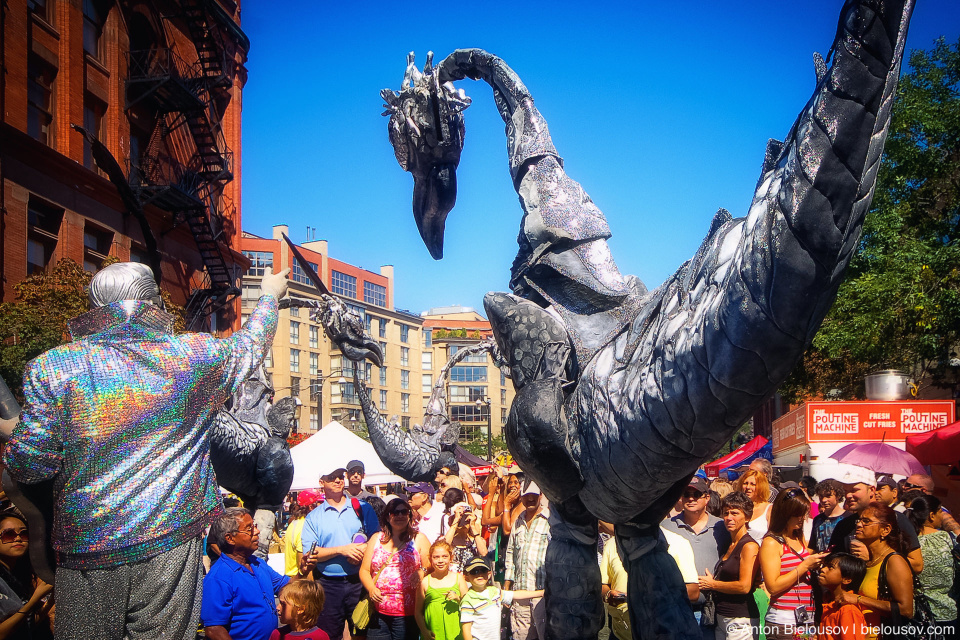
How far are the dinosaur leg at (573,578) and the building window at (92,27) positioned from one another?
2081 centimetres

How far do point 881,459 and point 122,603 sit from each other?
9.30 meters

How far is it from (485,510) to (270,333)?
5442 millimetres

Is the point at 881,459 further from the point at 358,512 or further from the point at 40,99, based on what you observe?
the point at 40,99

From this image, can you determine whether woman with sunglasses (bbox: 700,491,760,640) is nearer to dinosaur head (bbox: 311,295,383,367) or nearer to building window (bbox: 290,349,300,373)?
dinosaur head (bbox: 311,295,383,367)

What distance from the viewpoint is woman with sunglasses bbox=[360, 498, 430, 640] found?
5461mm

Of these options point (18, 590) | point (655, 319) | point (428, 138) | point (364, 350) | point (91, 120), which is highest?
point (91, 120)

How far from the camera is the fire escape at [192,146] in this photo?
69.5 ft

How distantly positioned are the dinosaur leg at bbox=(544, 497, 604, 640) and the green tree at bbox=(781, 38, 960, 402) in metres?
14.1

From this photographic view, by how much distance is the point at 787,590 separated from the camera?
15.7 ft

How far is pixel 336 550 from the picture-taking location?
19.2 ft

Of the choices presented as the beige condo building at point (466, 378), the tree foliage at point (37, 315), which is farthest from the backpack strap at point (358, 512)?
the beige condo building at point (466, 378)

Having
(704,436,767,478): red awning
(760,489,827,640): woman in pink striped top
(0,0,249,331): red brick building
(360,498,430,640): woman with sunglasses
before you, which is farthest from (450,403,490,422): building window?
(760,489,827,640): woman in pink striped top

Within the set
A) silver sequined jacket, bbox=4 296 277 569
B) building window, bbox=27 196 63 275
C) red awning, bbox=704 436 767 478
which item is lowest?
red awning, bbox=704 436 767 478

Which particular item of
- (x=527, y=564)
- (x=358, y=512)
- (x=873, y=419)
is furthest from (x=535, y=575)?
(x=873, y=419)
